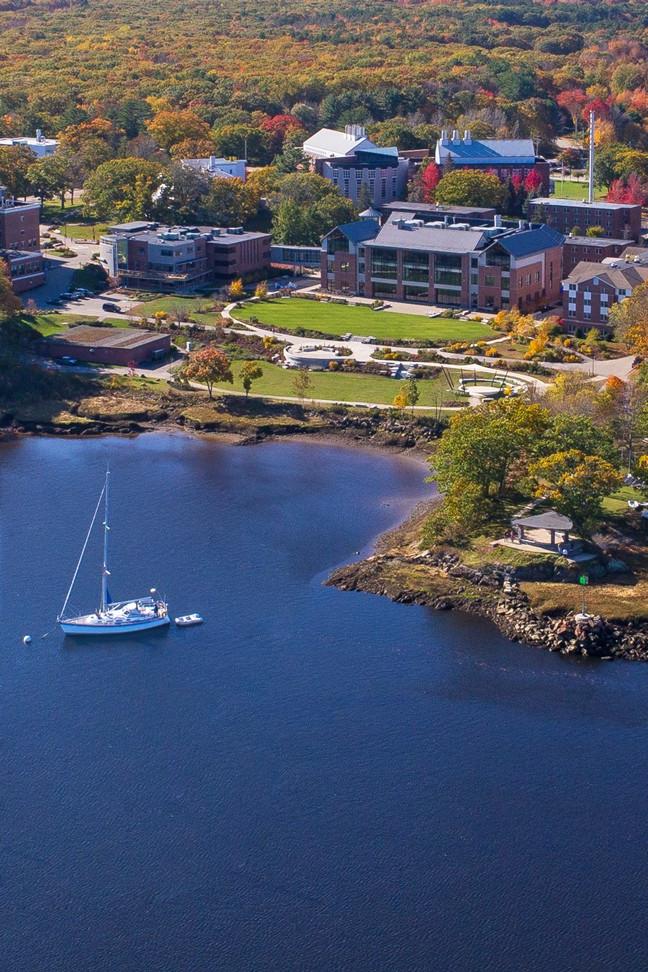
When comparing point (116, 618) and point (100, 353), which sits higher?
point (100, 353)

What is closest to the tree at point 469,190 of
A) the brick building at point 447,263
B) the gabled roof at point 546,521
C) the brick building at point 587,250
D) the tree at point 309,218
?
the tree at point 309,218

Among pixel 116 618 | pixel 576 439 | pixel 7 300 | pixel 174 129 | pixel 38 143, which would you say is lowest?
pixel 116 618

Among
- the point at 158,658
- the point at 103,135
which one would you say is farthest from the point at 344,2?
the point at 158,658

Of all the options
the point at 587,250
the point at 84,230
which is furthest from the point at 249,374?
the point at 84,230

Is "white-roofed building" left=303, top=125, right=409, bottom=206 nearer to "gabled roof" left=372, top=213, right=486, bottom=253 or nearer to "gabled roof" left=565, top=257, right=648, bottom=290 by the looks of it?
"gabled roof" left=372, top=213, right=486, bottom=253

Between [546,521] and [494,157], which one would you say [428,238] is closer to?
[494,157]

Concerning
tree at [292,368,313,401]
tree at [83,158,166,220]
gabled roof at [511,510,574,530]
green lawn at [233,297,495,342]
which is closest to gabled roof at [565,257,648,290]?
green lawn at [233,297,495,342]

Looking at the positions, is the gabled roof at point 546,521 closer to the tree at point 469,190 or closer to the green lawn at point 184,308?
the green lawn at point 184,308
